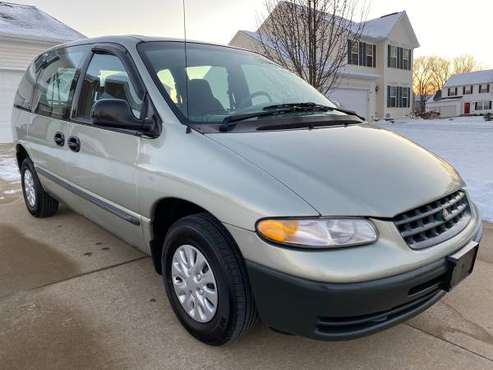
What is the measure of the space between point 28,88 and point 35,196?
1.18 m

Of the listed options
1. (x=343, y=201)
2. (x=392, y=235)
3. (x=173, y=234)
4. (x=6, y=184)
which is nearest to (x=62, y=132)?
(x=173, y=234)

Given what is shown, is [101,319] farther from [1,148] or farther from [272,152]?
[1,148]

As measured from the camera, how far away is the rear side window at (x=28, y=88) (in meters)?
4.58

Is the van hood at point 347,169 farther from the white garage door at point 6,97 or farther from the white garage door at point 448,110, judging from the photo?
the white garage door at point 448,110

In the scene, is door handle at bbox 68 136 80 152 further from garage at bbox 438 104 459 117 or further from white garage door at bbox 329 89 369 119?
garage at bbox 438 104 459 117

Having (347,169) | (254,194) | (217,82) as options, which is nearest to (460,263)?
(347,169)

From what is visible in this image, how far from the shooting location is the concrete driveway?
2361 mm

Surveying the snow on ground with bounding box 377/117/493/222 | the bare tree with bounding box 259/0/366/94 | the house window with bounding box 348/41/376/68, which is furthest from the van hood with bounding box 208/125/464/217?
the house window with bounding box 348/41/376/68

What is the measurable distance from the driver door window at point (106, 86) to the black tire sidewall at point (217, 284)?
2.88ft

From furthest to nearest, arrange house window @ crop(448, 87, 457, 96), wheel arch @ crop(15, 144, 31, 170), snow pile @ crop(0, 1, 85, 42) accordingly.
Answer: house window @ crop(448, 87, 457, 96), snow pile @ crop(0, 1, 85, 42), wheel arch @ crop(15, 144, 31, 170)

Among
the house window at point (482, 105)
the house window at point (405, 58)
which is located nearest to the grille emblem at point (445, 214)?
the house window at point (405, 58)

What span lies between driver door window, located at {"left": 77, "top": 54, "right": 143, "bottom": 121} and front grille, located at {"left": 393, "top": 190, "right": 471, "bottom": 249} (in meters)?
1.74

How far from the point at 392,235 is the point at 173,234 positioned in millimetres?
1206

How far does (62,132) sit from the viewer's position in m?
3.64
